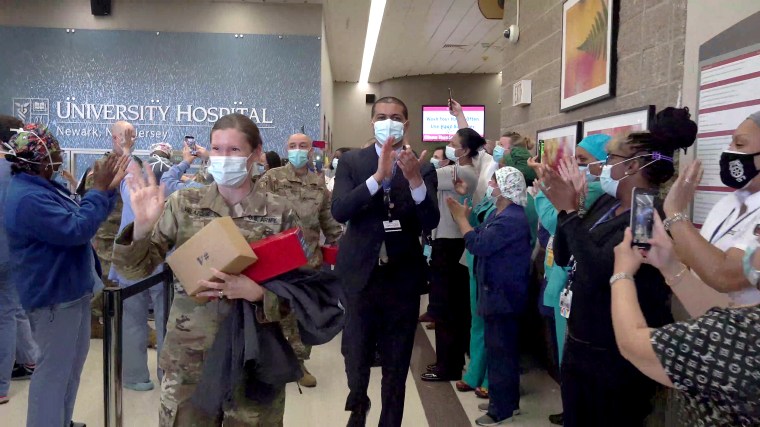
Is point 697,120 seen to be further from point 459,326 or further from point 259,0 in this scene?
point 259,0

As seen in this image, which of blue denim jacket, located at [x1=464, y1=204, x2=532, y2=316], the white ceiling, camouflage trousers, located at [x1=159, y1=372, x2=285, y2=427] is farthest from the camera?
the white ceiling

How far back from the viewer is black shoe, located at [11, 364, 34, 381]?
14.0 ft

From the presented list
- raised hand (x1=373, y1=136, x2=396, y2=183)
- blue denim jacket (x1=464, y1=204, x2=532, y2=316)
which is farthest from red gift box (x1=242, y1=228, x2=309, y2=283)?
blue denim jacket (x1=464, y1=204, x2=532, y2=316)

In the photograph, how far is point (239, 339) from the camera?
1825mm

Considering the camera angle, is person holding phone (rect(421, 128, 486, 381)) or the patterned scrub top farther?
person holding phone (rect(421, 128, 486, 381))

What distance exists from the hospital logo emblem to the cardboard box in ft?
22.6

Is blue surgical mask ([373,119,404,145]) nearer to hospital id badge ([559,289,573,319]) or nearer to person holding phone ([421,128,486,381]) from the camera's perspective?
hospital id badge ([559,289,573,319])

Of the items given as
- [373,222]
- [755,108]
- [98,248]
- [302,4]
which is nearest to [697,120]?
[755,108]

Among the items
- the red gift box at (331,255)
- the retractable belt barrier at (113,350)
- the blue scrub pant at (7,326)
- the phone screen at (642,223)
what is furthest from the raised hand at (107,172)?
the phone screen at (642,223)

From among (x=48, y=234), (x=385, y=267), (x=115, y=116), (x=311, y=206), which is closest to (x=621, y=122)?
(x=385, y=267)

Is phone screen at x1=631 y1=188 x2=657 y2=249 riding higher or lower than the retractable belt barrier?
higher

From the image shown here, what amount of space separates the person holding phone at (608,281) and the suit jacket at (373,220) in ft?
2.38

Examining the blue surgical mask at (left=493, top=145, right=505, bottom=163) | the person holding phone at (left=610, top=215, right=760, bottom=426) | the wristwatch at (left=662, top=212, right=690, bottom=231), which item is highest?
the blue surgical mask at (left=493, top=145, right=505, bottom=163)

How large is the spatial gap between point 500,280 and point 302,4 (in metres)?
5.50
